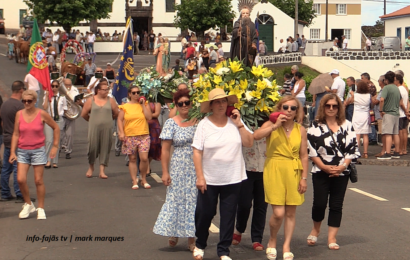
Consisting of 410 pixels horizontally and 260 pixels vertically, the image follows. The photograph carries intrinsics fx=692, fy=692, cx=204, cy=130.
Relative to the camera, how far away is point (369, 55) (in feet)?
157

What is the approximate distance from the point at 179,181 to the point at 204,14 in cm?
4158

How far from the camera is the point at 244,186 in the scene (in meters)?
7.76

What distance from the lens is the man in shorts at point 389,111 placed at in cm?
1564

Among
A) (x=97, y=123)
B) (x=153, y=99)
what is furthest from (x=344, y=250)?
(x=97, y=123)

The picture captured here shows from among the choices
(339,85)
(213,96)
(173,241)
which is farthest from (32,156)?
(339,85)

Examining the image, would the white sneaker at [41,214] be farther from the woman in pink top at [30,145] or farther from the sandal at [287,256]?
the sandal at [287,256]

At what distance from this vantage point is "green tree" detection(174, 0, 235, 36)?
157ft

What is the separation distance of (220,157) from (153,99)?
16.5 feet

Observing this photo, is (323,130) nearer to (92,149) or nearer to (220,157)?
(220,157)

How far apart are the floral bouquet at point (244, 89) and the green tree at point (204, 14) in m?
40.2

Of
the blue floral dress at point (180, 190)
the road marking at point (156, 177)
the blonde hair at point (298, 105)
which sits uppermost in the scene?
the blonde hair at point (298, 105)

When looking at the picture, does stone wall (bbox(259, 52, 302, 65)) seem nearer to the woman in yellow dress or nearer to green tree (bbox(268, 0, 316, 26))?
Result: green tree (bbox(268, 0, 316, 26))

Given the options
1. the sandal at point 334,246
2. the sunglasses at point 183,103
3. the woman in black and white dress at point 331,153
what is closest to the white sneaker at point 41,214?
the sunglasses at point 183,103

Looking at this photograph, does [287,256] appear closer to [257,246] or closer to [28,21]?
[257,246]
